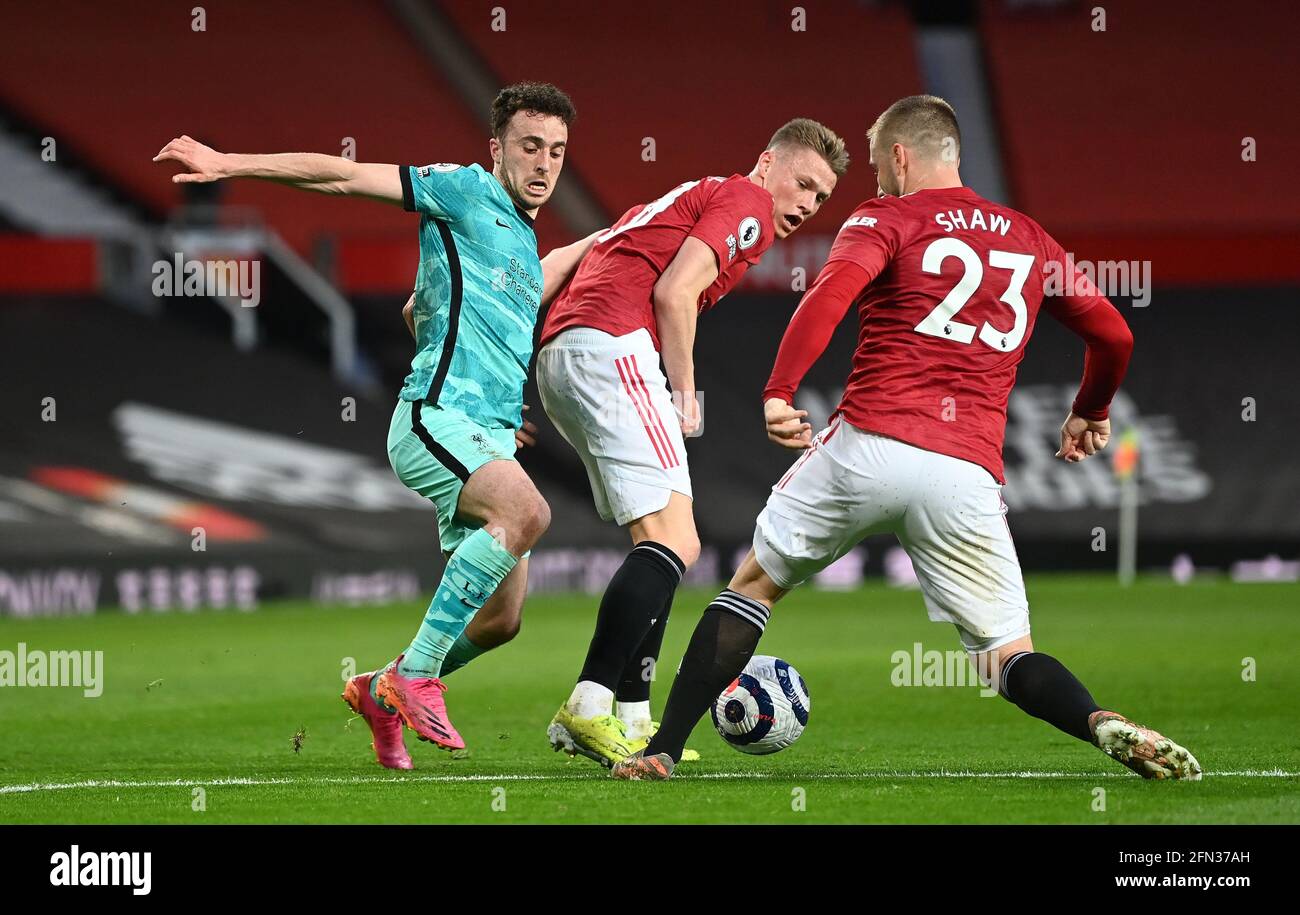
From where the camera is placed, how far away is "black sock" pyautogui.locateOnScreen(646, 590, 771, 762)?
4.88 m

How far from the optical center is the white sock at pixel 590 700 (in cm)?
517

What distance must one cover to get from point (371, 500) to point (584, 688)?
469 inches

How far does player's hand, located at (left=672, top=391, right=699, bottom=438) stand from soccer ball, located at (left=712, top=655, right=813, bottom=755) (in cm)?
78

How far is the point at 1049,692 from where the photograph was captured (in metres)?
4.71

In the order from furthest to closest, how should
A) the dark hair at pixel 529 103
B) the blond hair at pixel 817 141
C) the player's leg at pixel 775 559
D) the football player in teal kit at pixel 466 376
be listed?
the blond hair at pixel 817 141
the dark hair at pixel 529 103
the football player in teal kit at pixel 466 376
the player's leg at pixel 775 559

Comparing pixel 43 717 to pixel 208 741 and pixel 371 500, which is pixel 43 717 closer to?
pixel 208 741

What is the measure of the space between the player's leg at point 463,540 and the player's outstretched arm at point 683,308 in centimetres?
57

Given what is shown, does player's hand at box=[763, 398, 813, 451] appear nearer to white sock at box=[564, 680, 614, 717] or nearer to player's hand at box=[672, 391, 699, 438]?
player's hand at box=[672, 391, 699, 438]

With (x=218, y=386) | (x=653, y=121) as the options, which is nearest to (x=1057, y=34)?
(x=653, y=121)

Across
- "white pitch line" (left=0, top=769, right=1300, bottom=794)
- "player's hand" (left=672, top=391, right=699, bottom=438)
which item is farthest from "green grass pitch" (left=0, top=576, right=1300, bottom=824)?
"player's hand" (left=672, top=391, right=699, bottom=438)

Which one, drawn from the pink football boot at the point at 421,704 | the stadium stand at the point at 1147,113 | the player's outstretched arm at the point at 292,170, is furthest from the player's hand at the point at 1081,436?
the stadium stand at the point at 1147,113

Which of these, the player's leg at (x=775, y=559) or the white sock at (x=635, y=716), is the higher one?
the player's leg at (x=775, y=559)

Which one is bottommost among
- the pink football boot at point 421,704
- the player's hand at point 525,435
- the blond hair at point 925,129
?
the pink football boot at point 421,704

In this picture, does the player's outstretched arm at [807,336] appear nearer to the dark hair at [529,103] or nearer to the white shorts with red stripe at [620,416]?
the white shorts with red stripe at [620,416]
